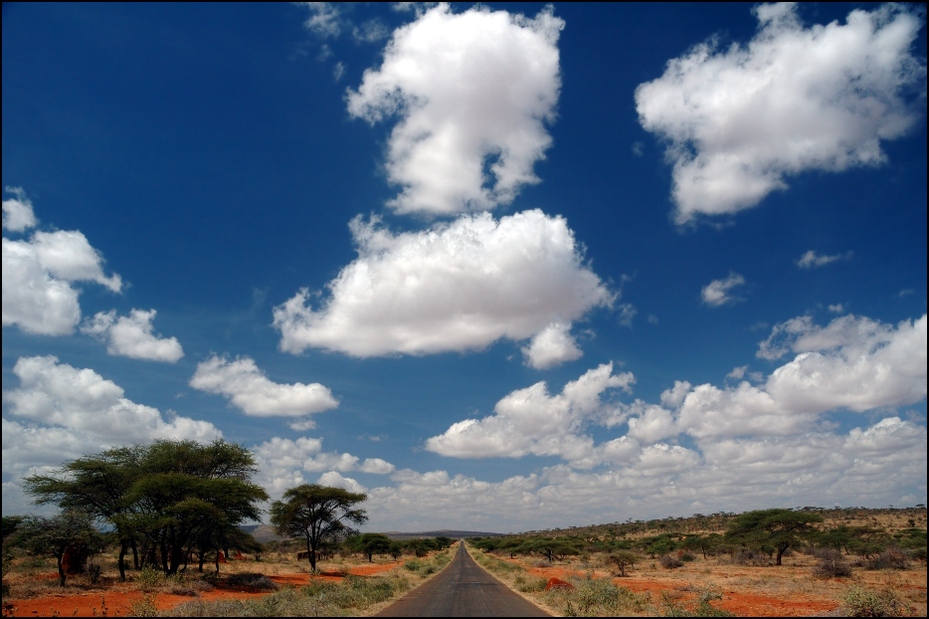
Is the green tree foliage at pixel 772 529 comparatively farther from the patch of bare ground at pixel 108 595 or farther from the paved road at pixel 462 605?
the patch of bare ground at pixel 108 595

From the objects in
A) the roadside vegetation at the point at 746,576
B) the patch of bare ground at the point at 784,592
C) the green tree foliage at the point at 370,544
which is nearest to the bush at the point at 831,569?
the roadside vegetation at the point at 746,576

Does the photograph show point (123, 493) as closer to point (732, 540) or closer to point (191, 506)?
point (191, 506)

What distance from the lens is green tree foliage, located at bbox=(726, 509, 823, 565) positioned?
59062mm

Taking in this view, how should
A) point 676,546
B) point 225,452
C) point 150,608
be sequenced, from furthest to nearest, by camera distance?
point 676,546 → point 225,452 → point 150,608

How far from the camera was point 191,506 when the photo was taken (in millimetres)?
33594

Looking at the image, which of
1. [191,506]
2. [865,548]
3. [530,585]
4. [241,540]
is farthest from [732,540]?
[191,506]

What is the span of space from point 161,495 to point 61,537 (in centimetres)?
670

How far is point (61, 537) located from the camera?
101 ft

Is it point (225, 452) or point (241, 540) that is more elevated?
point (225, 452)

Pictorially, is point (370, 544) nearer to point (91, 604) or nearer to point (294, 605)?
point (91, 604)

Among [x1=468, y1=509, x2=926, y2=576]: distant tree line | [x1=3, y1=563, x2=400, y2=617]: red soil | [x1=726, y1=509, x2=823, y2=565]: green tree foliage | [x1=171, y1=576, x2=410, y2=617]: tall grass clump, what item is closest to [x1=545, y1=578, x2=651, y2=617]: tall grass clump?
[x1=171, y1=576, x2=410, y2=617]: tall grass clump

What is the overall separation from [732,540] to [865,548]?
14.0 m

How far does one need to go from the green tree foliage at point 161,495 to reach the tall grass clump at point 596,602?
2291cm

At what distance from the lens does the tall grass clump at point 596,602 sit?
2156 cm
